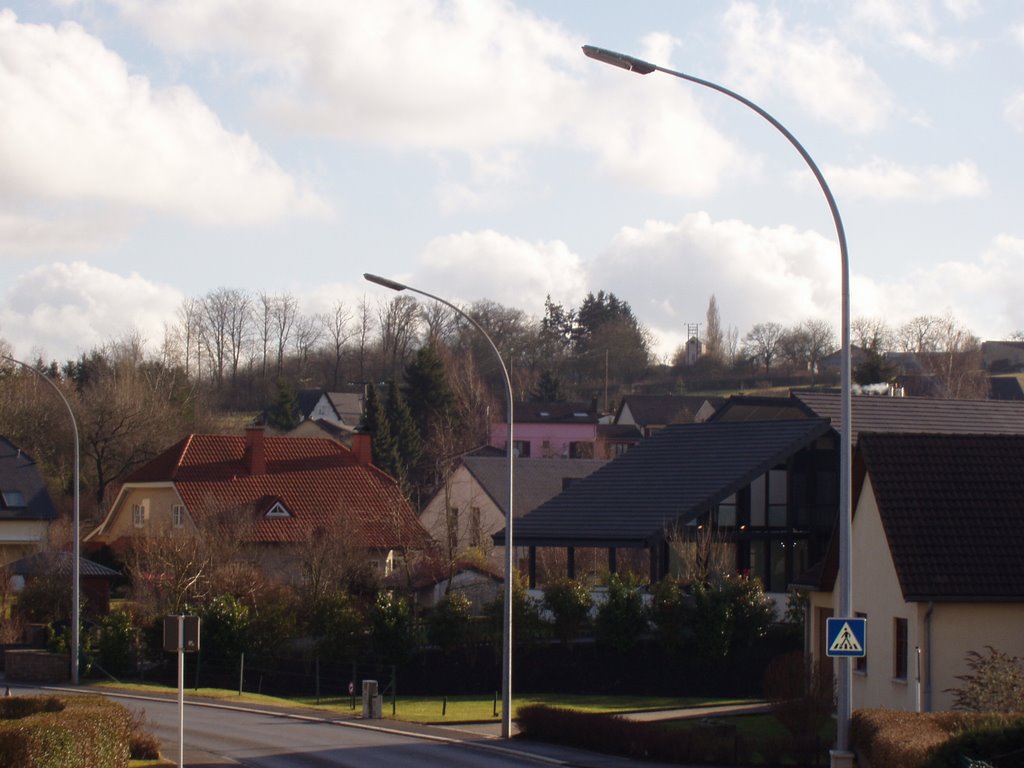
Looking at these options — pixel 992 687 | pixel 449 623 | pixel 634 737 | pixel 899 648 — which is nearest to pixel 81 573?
pixel 449 623

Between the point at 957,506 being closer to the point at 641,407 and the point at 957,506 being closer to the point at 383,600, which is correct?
the point at 383,600

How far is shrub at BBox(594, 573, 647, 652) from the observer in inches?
1487

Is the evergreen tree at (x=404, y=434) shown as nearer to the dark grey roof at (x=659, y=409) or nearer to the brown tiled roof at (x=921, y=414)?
the dark grey roof at (x=659, y=409)

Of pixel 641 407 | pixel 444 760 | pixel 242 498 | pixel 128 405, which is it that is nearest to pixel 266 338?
pixel 641 407

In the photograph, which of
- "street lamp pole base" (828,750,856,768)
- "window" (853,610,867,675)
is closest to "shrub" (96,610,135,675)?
"window" (853,610,867,675)

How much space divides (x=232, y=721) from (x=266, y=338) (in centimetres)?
8833

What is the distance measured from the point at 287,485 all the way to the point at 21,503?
1611cm

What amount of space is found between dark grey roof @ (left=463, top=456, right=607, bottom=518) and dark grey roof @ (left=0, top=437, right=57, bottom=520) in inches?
816

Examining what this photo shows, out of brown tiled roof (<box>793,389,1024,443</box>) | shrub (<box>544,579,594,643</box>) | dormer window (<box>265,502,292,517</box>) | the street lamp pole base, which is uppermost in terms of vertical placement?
brown tiled roof (<box>793,389,1024,443</box>)

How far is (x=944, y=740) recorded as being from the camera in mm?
14516

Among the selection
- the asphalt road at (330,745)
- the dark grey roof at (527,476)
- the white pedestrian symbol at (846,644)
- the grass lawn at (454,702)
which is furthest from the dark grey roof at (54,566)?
the white pedestrian symbol at (846,644)

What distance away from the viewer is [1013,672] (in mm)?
21328

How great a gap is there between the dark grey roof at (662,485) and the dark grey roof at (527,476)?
58.7 ft

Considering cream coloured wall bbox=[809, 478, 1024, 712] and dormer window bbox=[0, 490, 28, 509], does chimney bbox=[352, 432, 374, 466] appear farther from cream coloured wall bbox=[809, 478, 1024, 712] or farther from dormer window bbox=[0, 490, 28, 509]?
cream coloured wall bbox=[809, 478, 1024, 712]
